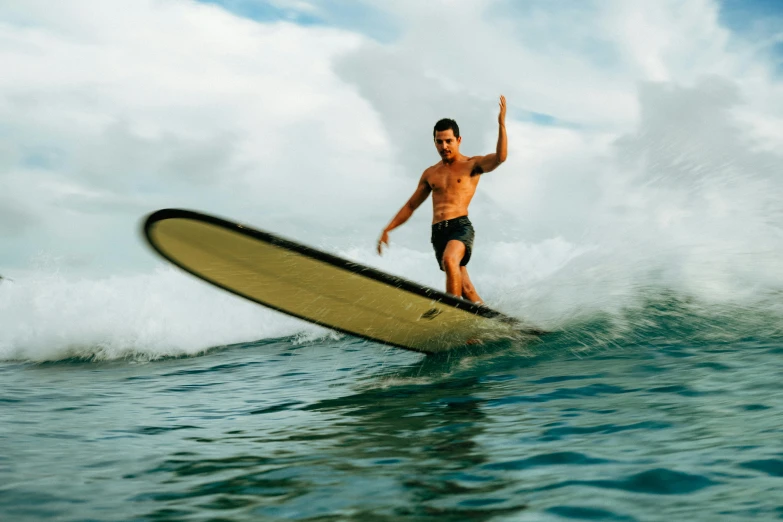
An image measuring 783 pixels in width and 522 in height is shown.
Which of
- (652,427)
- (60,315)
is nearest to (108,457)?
(652,427)

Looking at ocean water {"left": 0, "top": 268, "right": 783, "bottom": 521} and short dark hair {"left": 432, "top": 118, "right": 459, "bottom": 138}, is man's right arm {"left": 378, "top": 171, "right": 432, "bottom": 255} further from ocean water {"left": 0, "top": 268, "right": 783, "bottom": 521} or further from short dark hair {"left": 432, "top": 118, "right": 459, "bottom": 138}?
ocean water {"left": 0, "top": 268, "right": 783, "bottom": 521}

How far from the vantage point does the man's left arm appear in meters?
6.32

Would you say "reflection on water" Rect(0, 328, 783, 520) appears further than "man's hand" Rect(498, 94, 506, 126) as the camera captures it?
No

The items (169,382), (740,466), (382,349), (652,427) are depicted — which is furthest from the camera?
(382,349)

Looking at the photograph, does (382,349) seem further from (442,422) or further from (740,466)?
(740,466)

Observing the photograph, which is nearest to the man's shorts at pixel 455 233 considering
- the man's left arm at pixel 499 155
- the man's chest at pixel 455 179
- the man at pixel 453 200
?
the man at pixel 453 200

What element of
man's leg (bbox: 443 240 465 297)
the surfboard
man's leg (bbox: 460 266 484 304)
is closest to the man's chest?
man's leg (bbox: 443 240 465 297)

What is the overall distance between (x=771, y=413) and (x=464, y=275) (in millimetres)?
3515

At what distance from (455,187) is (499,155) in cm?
60

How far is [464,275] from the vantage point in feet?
23.5

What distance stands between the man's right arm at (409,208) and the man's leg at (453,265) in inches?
27.3

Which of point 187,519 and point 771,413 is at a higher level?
point 771,413

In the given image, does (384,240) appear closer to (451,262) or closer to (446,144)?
(451,262)

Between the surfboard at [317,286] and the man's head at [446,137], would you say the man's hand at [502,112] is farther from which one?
the surfboard at [317,286]
